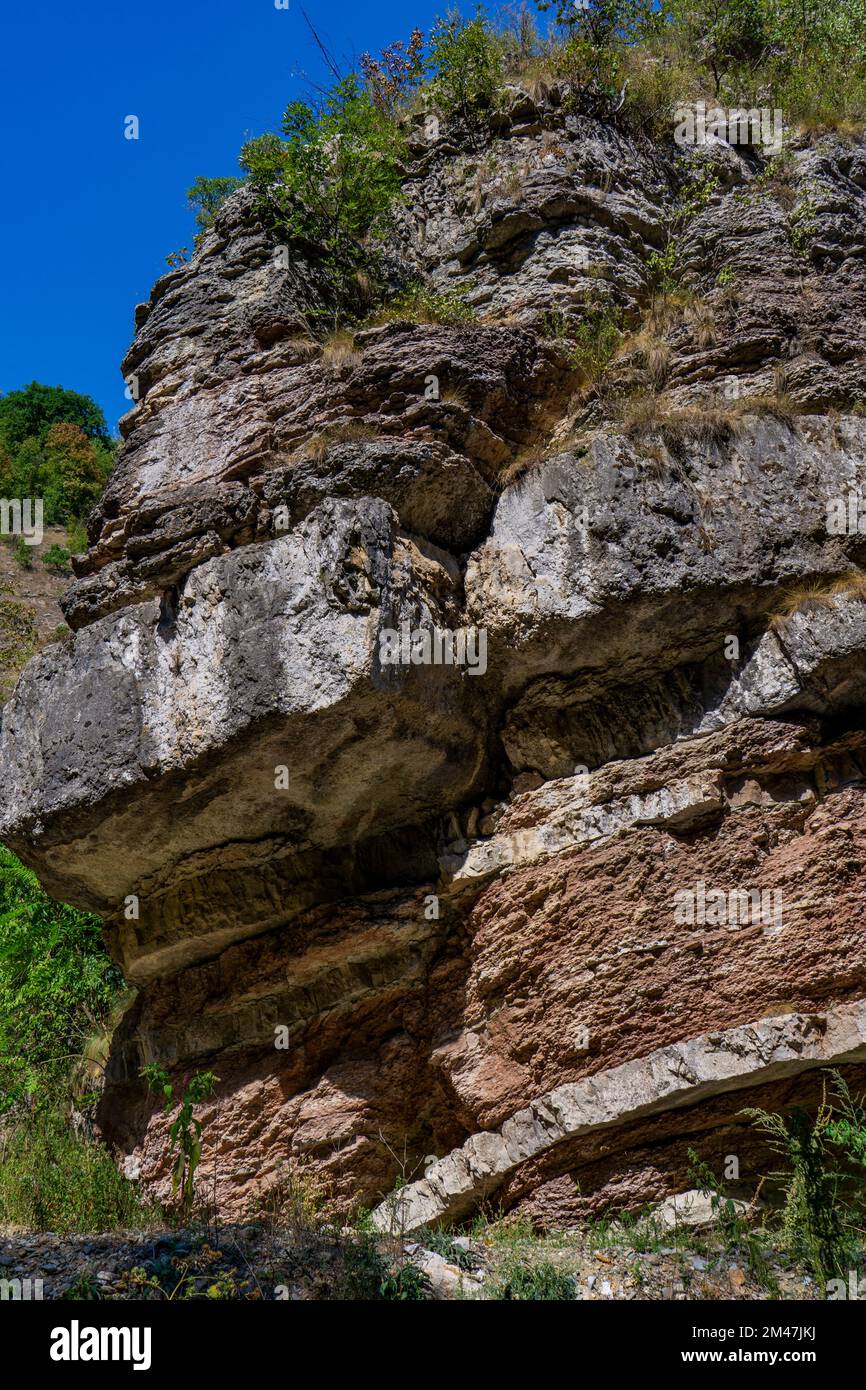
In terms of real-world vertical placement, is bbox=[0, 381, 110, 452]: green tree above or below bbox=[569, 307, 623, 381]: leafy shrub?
above

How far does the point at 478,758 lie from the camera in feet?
24.5

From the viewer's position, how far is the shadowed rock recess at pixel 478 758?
6.38m

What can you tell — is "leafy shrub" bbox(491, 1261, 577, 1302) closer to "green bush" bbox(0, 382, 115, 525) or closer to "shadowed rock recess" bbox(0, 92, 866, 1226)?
"shadowed rock recess" bbox(0, 92, 866, 1226)

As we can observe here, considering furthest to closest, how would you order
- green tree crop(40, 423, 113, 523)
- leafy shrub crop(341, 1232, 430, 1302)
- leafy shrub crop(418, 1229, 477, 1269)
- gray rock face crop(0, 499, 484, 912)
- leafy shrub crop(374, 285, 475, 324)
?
green tree crop(40, 423, 113, 523), leafy shrub crop(374, 285, 475, 324), gray rock face crop(0, 499, 484, 912), leafy shrub crop(418, 1229, 477, 1269), leafy shrub crop(341, 1232, 430, 1302)

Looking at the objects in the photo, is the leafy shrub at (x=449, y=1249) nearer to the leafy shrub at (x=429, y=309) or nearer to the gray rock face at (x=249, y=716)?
the gray rock face at (x=249, y=716)

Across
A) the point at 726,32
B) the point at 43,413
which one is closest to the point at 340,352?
the point at 726,32

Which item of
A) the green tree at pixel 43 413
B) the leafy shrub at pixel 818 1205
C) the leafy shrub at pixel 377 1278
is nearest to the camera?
the leafy shrub at pixel 818 1205

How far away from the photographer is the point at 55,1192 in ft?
23.0

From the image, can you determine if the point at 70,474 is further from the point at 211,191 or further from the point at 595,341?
the point at 595,341

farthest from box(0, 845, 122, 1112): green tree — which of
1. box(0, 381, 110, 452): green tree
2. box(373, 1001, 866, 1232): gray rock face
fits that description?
box(0, 381, 110, 452): green tree

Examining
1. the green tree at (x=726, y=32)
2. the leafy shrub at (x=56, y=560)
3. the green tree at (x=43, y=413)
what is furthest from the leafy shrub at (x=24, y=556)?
the green tree at (x=726, y=32)

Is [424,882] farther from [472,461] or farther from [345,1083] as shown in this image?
[472,461]

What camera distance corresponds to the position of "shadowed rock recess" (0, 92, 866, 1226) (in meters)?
6.38

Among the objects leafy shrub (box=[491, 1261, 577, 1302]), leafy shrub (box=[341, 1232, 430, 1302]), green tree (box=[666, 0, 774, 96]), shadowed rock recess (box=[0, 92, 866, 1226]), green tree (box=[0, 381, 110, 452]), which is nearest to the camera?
leafy shrub (box=[341, 1232, 430, 1302])
